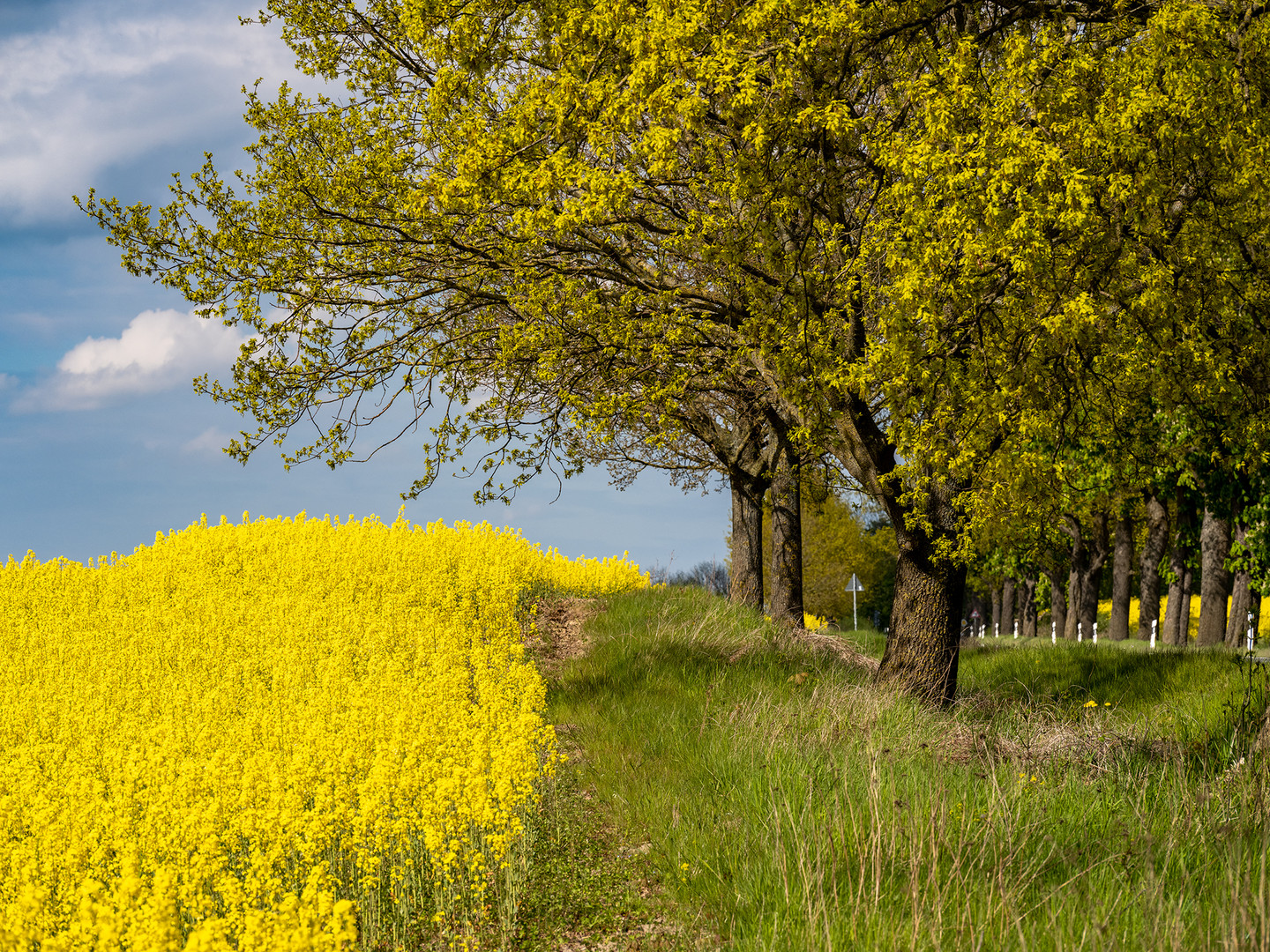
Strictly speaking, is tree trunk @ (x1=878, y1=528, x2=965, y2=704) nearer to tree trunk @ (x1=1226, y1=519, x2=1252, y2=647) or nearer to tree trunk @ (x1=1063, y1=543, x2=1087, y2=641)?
tree trunk @ (x1=1226, y1=519, x2=1252, y2=647)

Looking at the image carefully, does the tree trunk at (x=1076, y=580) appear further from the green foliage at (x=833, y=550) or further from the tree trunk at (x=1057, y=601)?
the green foliage at (x=833, y=550)

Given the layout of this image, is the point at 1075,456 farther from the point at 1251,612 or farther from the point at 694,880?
the point at 694,880

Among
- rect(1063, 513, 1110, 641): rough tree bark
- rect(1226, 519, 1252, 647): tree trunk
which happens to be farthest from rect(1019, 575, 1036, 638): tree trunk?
rect(1226, 519, 1252, 647): tree trunk

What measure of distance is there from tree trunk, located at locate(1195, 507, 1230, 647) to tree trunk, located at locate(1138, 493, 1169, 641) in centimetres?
237

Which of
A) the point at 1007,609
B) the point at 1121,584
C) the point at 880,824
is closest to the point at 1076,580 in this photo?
the point at 1121,584

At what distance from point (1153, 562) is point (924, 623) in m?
15.6

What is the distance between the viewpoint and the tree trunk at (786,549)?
1709 centimetres

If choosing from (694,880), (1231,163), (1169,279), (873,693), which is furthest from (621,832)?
(1231,163)

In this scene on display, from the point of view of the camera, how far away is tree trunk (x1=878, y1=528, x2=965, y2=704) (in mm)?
10562

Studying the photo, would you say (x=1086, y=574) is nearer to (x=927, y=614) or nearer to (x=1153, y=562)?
(x=1153, y=562)

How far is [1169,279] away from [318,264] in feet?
26.5

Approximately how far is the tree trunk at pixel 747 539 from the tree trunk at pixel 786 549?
0.30m

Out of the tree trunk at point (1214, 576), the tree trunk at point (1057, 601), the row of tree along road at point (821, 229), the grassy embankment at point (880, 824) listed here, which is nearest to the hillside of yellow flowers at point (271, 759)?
the grassy embankment at point (880, 824)

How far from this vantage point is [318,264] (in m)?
10.3
